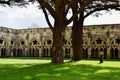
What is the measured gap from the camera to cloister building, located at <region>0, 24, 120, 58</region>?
39.6 m

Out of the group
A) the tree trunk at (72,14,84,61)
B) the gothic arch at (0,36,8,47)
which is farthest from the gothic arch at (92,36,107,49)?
the gothic arch at (0,36,8,47)

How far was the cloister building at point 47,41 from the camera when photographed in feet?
130

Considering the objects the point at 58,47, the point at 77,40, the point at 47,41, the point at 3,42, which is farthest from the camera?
the point at 3,42

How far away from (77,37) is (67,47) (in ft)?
53.8

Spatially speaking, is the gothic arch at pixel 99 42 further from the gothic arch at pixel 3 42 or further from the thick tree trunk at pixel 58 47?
the thick tree trunk at pixel 58 47

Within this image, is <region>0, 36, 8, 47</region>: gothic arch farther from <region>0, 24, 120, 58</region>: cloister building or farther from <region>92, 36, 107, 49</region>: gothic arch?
<region>92, 36, 107, 49</region>: gothic arch

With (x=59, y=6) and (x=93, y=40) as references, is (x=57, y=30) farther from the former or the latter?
(x=93, y=40)

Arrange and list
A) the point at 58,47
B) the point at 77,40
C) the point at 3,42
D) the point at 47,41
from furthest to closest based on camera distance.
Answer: the point at 3,42, the point at 47,41, the point at 77,40, the point at 58,47

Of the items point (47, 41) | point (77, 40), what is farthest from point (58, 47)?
point (47, 41)

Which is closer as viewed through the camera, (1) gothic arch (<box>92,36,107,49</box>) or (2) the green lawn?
(2) the green lawn

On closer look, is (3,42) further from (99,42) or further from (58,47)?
(58,47)

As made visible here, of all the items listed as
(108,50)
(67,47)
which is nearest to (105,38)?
(108,50)

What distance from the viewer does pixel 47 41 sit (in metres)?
45.6

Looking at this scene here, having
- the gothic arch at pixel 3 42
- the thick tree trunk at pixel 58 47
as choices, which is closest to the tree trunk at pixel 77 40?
the thick tree trunk at pixel 58 47
